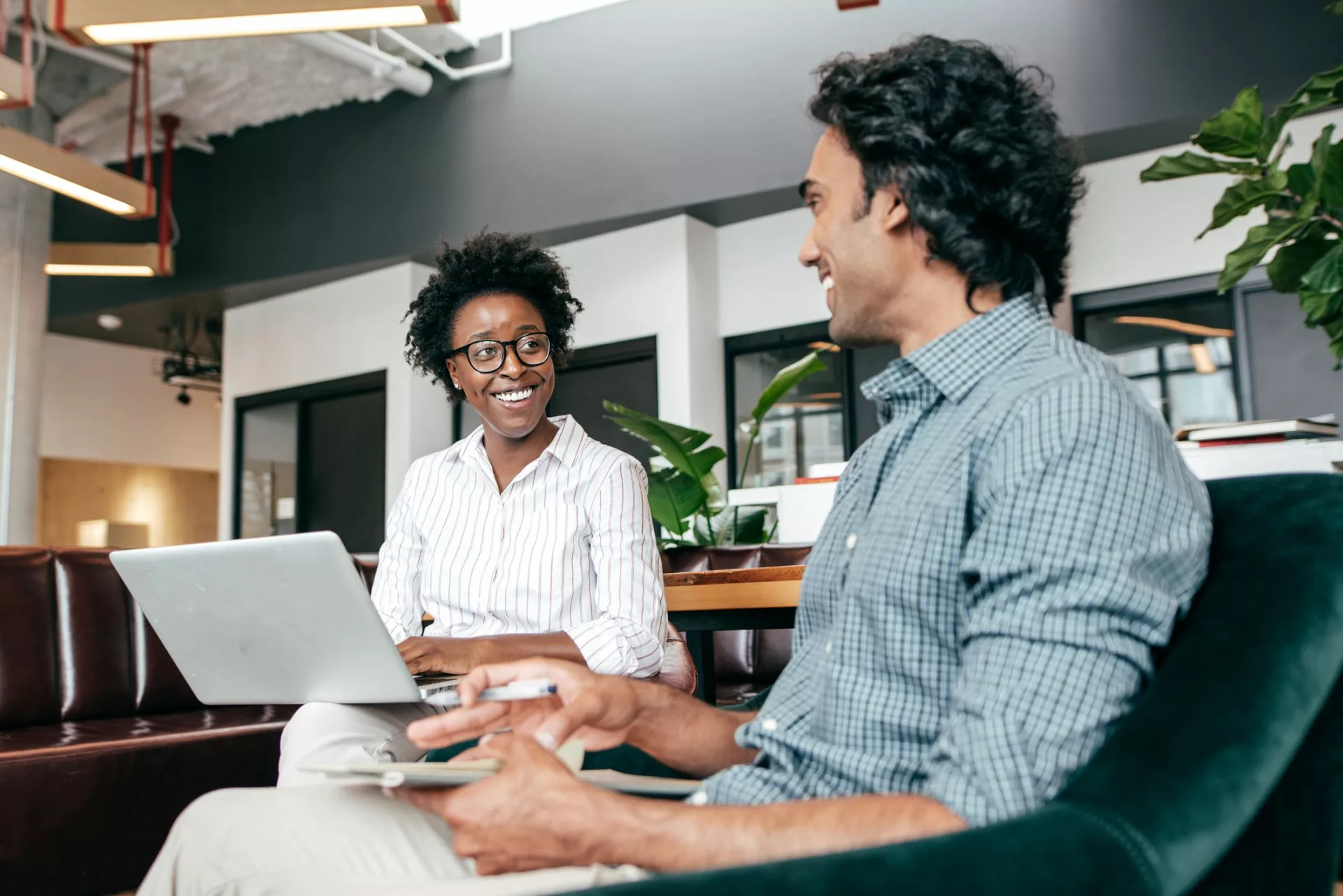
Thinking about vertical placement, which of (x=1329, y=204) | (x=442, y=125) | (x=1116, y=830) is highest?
(x=442, y=125)

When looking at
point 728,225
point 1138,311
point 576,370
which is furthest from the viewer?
point 576,370

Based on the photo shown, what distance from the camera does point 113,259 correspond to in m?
5.92

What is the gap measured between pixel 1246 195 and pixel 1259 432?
2.03ft

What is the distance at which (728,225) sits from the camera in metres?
5.88

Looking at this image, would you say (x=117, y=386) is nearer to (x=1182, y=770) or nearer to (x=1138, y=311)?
(x=1138, y=311)

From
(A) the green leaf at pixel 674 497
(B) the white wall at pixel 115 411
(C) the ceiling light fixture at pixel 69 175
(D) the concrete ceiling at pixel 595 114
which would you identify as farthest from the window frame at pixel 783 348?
(B) the white wall at pixel 115 411

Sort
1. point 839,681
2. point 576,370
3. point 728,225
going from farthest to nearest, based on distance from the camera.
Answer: point 576,370, point 728,225, point 839,681

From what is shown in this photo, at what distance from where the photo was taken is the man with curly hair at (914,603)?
2.53ft

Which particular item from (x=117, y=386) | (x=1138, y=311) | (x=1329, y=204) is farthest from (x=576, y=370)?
(x=117, y=386)

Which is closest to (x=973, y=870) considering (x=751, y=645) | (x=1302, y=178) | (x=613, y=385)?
(x=751, y=645)

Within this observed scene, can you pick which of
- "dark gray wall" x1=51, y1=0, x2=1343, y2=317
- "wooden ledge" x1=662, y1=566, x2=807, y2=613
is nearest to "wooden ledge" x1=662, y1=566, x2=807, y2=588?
"wooden ledge" x1=662, y1=566, x2=807, y2=613

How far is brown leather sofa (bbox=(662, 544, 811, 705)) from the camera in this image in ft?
9.29

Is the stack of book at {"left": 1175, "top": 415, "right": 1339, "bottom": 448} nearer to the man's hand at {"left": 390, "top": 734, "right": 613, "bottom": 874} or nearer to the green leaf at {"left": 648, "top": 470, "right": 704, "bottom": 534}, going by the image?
the green leaf at {"left": 648, "top": 470, "right": 704, "bottom": 534}

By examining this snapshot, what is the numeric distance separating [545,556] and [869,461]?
2.91 feet
